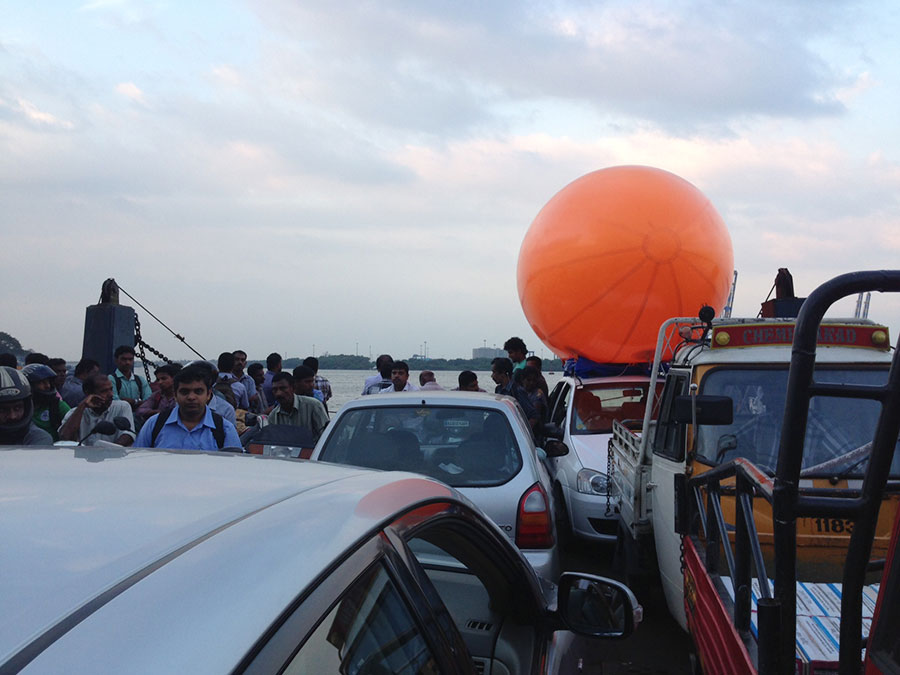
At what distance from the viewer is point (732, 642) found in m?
3.25

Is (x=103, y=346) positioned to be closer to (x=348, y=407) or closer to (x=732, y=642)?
(x=348, y=407)

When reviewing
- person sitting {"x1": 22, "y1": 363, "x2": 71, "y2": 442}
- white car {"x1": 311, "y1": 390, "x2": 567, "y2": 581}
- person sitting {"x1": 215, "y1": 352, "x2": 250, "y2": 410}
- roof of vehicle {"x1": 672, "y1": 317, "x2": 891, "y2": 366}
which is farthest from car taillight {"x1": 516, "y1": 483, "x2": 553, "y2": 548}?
person sitting {"x1": 215, "y1": 352, "x2": 250, "y2": 410}

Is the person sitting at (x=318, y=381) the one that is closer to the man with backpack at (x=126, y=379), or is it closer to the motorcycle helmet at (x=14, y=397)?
the man with backpack at (x=126, y=379)

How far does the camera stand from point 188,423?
5340 millimetres

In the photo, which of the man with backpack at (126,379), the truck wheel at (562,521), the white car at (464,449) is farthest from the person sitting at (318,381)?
the white car at (464,449)

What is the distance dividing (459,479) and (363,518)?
3.61 meters

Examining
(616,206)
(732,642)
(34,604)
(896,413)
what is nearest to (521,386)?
(616,206)

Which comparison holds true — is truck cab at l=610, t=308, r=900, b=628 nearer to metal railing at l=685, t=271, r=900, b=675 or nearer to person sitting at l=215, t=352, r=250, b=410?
metal railing at l=685, t=271, r=900, b=675

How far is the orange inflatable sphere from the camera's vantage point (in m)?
8.62

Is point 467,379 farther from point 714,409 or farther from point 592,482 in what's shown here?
point 714,409

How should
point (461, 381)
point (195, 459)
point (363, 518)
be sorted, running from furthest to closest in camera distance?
point (461, 381)
point (195, 459)
point (363, 518)

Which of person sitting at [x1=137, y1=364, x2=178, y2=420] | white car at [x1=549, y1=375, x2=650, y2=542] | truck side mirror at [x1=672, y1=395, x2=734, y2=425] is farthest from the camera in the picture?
person sitting at [x1=137, y1=364, x2=178, y2=420]

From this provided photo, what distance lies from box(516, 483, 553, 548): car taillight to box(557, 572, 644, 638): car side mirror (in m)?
2.33

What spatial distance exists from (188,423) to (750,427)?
3.53 metres
